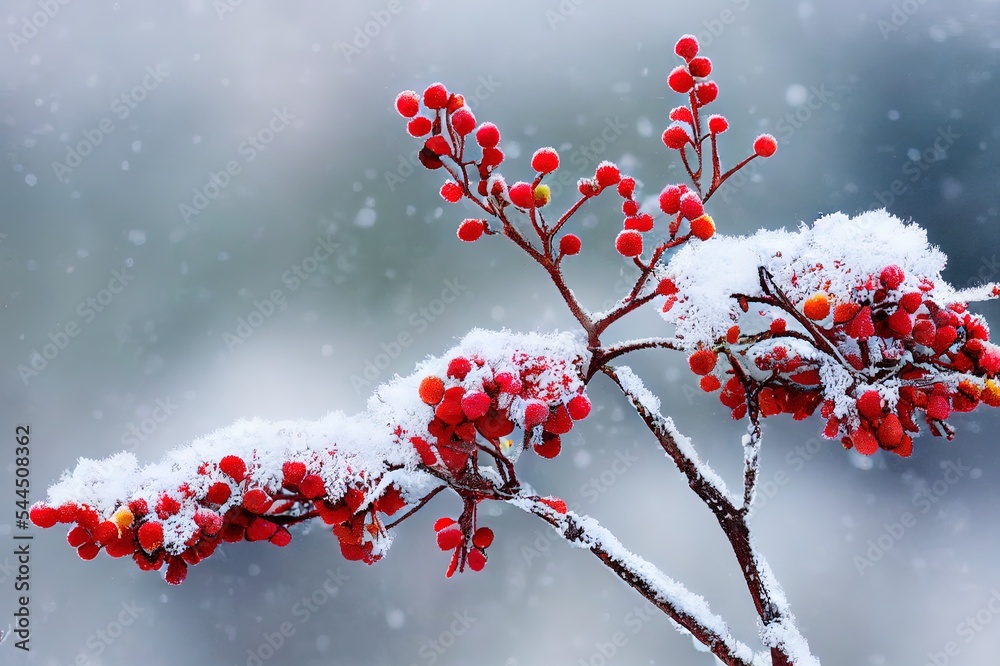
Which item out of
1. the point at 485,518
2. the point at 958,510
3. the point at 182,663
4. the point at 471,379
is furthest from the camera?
the point at 485,518

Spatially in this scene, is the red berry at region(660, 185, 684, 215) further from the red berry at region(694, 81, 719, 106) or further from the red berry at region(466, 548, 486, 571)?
the red berry at region(466, 548, 486, 571)

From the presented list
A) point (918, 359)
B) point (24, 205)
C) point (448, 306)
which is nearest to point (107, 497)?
point (918, 359)

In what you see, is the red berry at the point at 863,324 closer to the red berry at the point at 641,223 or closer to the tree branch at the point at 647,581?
the red berry at the point at 641,223

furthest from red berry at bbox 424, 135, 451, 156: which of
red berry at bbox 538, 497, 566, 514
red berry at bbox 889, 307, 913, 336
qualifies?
red berry at bbox 889, 307, 913, 336

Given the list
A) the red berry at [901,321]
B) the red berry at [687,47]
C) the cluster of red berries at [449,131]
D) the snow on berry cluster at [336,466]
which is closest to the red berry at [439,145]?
the cluster of red berries at [449,131]

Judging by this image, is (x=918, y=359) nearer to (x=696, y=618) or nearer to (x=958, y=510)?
(x=696, y=618)

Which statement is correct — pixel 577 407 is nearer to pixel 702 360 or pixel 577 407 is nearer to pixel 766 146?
pixel 702 360
